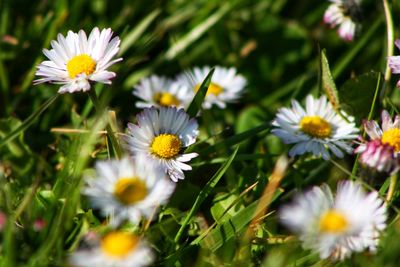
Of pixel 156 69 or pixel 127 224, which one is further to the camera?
pixel 156 69

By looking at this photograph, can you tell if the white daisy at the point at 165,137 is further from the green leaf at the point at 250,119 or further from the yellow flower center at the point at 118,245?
the green leaf at the point at 250,119

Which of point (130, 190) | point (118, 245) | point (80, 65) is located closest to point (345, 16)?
point (80, 65)

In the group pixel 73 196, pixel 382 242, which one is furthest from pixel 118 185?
pixel 382 242

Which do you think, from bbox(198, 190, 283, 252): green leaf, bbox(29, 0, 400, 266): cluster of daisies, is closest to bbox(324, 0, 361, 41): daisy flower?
bbox(29, 0, 400, 266): cluster of daisies

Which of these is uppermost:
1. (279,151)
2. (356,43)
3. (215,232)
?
(356,43)

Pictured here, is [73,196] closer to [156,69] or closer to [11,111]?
[11,111]

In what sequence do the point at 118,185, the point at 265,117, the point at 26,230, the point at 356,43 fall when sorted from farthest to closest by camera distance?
the point at 356,43 < the point at 265,117 < the point at 26,230 < the point at 118,185

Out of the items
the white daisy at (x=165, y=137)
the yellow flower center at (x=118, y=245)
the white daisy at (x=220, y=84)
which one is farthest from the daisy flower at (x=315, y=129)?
the yellow flower center at (x=118, y=245)
